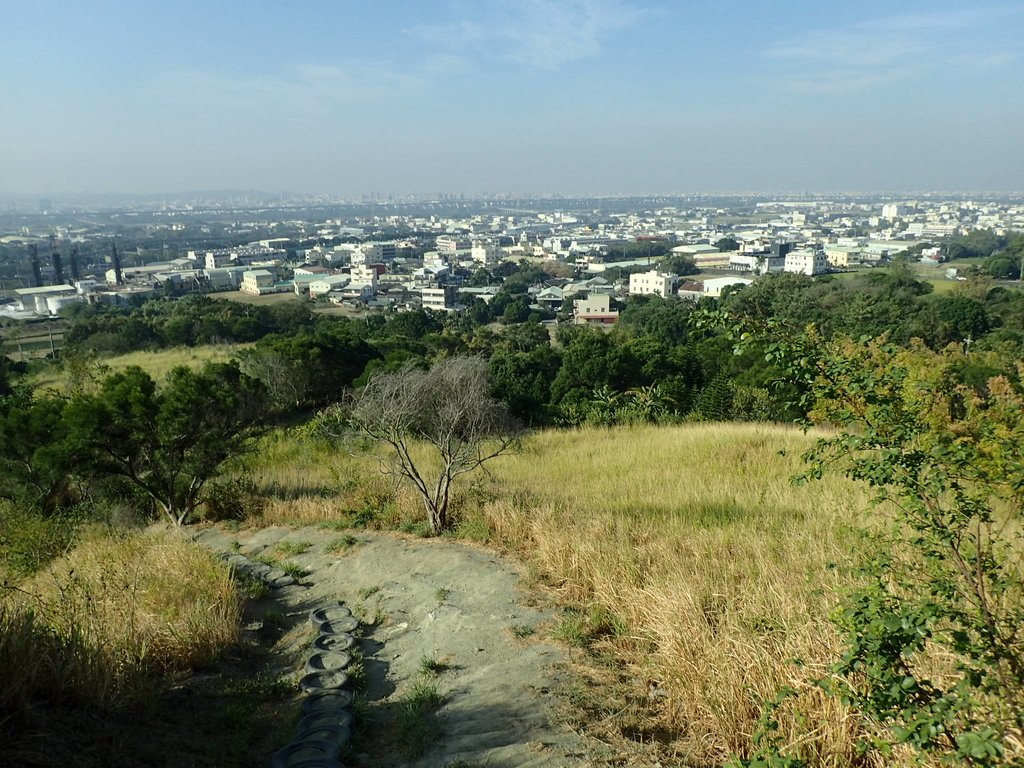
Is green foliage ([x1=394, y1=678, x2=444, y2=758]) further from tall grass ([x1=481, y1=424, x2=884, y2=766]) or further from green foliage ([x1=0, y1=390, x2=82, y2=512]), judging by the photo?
green foliage ([x1=0, y1=390, x2=82, y2=512])

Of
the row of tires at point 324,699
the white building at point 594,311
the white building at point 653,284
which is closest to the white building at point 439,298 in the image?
the white building at point 594,311

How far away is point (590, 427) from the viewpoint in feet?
47.9

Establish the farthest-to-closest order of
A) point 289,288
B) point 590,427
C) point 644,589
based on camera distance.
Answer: point 289,288 → point 590,427 → point 644,589

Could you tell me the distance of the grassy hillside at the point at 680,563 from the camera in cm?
297

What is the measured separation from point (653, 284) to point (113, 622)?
241 feet

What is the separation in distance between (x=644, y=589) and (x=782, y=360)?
1.84m

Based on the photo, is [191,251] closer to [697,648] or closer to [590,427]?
[590,427]

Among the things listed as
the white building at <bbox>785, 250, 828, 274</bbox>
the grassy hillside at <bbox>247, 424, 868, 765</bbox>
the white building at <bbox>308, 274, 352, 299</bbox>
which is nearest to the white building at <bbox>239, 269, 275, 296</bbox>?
the white building at <bbox>308, 274, 352, 299</bbox>

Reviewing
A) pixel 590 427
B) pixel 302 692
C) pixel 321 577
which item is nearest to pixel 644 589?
pixel 302 692

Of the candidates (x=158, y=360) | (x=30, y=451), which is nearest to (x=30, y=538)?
(x=30, y=451)

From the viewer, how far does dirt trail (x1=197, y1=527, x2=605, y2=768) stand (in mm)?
2988

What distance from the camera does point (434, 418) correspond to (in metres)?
7.55

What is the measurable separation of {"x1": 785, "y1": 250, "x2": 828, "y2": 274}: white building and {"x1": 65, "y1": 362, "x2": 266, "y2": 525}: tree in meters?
80.7

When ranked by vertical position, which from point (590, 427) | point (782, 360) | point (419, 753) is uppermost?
point (782, 360)
